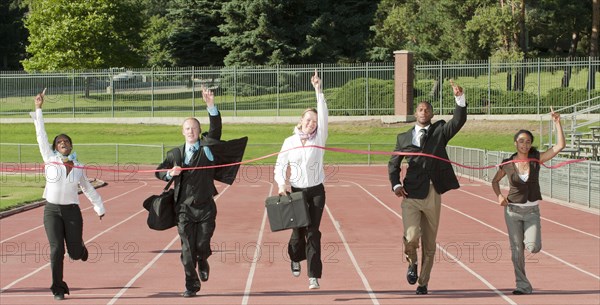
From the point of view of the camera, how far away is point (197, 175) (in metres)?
10.8

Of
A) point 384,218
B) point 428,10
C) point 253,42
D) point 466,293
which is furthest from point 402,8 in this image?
point 466,293

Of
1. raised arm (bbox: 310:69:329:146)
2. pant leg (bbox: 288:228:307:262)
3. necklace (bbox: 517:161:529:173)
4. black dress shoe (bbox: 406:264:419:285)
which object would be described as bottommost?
black dress shoe (bbox: 406:264:419:285)

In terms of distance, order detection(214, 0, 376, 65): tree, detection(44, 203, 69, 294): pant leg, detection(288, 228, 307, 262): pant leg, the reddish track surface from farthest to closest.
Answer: detection(214, 0, 376, 65): tree
the reddish track surface
detection(44, 203, 69, 294): pant leg
detection(288, 228, 307, 262): pant leg

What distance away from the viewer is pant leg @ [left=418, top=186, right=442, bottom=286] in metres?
11.0

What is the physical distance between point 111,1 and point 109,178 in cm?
3052

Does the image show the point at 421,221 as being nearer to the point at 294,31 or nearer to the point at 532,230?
the point at 532,230

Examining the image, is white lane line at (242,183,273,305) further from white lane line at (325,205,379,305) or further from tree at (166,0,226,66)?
tree at (166,0,226,66)

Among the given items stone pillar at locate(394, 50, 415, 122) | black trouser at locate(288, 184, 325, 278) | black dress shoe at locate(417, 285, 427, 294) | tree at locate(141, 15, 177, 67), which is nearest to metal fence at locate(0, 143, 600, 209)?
stone pillar at locate(394, 50, 415, 122)

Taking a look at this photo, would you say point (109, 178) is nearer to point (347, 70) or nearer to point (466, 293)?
point (347, 70)

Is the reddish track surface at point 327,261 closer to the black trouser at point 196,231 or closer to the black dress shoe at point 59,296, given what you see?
the black dress shoe at point 59,296

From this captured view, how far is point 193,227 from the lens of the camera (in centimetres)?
1095

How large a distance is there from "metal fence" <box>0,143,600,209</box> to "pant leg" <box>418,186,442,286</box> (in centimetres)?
1367

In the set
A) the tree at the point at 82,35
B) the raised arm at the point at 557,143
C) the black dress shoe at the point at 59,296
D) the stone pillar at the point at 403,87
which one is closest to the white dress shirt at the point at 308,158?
the raised arm at the point at 557,143

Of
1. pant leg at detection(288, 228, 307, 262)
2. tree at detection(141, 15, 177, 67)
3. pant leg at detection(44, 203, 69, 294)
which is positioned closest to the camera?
pant leg at detection(288, 228, 307, 262)
